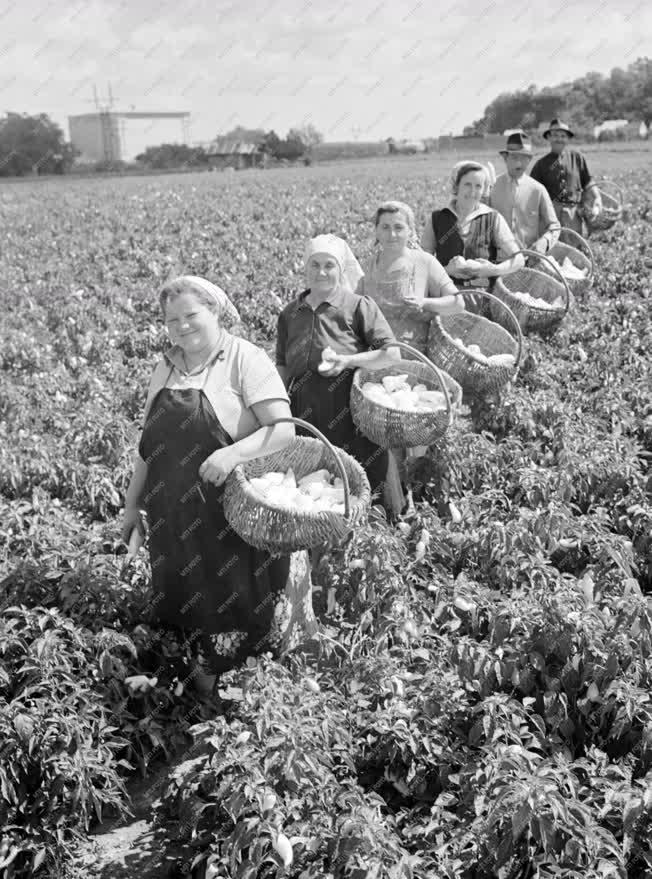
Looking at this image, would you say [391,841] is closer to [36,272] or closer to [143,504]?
[143,504]

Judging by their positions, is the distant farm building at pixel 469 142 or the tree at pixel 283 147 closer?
the distant farm building at pixel 469 142

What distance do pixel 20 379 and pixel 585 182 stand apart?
5.12 meters

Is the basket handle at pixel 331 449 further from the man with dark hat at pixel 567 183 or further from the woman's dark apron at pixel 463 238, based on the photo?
the man with dark hat at pixel 567 183

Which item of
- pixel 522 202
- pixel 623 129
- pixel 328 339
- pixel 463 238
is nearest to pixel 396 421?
pixel 328 339

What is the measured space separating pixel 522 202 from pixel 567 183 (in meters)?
2.21

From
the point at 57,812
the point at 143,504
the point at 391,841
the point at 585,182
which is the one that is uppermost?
the point at 585,182

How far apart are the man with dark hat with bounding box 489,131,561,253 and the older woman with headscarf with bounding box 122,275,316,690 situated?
12.5ft

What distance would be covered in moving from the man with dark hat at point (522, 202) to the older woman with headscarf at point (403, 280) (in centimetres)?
218

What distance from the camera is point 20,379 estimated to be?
6.72 metres

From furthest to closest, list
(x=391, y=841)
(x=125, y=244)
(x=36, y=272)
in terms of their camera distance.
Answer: (x=125, y=244)
(x=36, y=272)
(x=391, y=841)

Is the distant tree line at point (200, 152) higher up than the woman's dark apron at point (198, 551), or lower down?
higher up

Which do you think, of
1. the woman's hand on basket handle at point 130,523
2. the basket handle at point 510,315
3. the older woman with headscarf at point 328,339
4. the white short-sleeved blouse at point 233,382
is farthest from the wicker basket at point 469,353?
the woman's hand on basket handle at point 130,523


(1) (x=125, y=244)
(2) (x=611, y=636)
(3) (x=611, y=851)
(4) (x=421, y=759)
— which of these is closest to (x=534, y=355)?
(2) (x=611, y=636)

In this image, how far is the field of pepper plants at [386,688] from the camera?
88.9 inches
